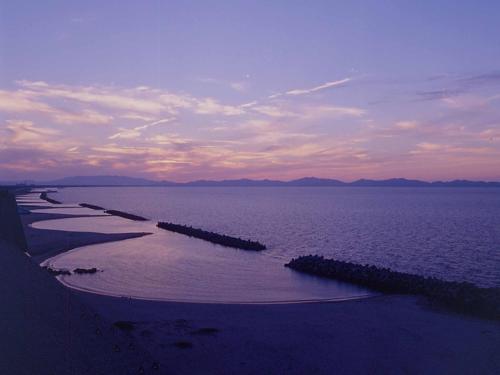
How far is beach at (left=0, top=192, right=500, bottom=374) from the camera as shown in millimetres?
11781

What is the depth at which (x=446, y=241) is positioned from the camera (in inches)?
1881

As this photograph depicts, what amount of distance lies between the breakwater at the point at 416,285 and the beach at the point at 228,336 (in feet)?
3.93

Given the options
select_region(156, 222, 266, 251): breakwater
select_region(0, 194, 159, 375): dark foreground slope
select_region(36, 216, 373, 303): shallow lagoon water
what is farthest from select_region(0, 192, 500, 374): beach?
select_region(156, 222, 266, 251): breakwater

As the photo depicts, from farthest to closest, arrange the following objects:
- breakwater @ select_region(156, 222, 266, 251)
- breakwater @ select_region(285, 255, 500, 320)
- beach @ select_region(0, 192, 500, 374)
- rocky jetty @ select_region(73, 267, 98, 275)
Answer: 1. breakwater @ select_region(156, 222, 266, 251)
2. rocky jetty @ select_region(73, 267, 98, 275)
3. breakwater @ select_region(285, 255, 500, 320)
4. beach @ select_region(0, 192, 500, 374)

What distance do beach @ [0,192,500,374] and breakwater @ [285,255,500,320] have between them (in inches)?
47.2

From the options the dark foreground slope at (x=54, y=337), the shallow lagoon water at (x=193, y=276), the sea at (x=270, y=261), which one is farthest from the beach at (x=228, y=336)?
the sea at (x=270, y=261)

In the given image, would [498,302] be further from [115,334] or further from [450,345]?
[115,334]

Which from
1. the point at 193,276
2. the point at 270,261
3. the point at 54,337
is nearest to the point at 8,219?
the point at 193,276

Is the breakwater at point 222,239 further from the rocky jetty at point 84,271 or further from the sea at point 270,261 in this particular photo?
the rocky jetty at point 84,271

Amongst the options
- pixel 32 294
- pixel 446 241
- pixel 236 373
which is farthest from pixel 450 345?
pixel 446 241

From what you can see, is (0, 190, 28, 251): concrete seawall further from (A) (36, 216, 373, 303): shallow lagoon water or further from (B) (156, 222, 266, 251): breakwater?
(B) (156, 222, 266, 251): breakwater

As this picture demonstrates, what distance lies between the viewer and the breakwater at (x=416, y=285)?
69.0 ft

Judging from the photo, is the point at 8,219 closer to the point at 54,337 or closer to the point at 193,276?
the point at 193,276

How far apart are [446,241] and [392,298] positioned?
27632 mm
